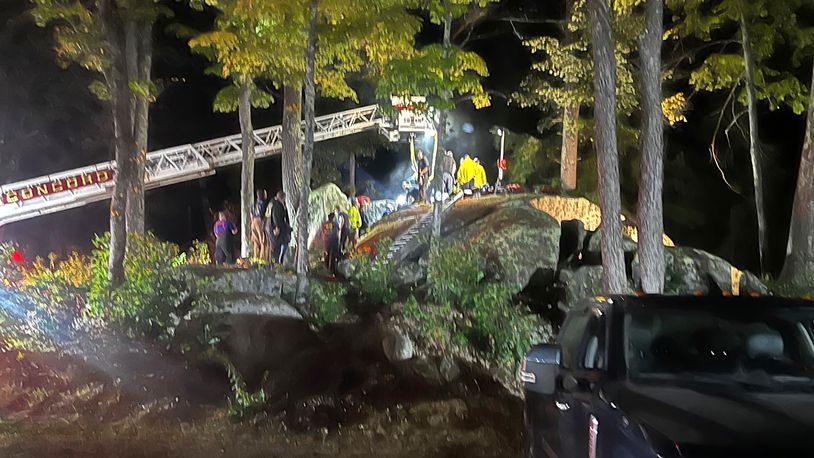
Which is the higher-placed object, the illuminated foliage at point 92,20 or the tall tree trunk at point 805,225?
the illuminated foliage at point 92,20

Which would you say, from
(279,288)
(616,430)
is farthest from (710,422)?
(279,288)

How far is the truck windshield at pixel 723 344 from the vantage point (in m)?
4.34

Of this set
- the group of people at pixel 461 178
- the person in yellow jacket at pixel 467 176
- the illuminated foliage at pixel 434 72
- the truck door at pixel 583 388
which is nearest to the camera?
the truck door at pixel 583 388

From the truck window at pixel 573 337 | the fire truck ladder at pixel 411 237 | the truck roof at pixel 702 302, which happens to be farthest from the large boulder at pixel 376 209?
the truck roof at pixel 702 302

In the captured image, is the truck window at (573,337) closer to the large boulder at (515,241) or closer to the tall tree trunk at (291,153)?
the large boulder at (515,241)

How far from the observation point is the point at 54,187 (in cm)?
1900

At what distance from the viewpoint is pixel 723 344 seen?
4.54 meters

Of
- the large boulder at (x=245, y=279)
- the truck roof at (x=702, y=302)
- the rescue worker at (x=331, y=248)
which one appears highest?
the rescue worker at (x=331, y=248)

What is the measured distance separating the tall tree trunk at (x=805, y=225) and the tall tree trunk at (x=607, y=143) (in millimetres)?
5708

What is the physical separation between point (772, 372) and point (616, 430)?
148 centimetres

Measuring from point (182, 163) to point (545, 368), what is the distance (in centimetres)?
2056

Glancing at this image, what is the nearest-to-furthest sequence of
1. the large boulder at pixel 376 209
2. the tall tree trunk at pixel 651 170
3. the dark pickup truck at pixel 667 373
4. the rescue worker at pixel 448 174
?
the dark pickup truck at pixel 667 373, the tall tree trunk at pixel 651 170, the rescue worker at pixel 448 174, the large boulder at pixel 376 209

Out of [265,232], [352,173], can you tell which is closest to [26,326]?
[265,232]

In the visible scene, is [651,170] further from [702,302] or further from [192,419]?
[192,419]
